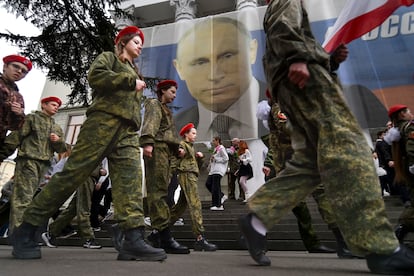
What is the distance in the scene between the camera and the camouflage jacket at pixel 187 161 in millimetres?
5051

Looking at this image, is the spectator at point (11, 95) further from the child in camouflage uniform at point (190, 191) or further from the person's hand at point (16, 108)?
the child in camouflage uniform at point (190, 191)

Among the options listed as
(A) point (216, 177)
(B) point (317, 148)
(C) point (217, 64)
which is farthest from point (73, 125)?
(B) point (317, 148)

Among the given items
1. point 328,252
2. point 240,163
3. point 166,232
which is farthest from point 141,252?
point 240,163

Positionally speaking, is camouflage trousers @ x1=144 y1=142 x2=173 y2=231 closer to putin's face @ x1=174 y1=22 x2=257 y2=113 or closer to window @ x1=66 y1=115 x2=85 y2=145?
putin's face @ x1=174 y1=22 x2=257 y2=113

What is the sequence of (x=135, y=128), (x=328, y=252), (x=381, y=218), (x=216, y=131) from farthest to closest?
1. (x=216, y=131)
2. (x=328, y=252)
3. (x=135, y=128)
4. (x=381, y=218)

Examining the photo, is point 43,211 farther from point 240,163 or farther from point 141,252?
point 240,163

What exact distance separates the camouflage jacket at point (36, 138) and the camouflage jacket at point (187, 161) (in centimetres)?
154

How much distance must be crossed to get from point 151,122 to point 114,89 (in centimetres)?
121

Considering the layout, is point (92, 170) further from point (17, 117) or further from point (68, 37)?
point (68, 37)

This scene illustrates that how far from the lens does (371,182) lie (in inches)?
77.1

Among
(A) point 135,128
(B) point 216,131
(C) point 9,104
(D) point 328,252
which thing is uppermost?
(B) point 216,131

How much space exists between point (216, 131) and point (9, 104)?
12471mm

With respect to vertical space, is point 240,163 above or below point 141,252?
above

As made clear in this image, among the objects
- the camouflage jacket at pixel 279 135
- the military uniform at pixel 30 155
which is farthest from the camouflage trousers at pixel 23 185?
the camouflage jacket at pixel 279 135
